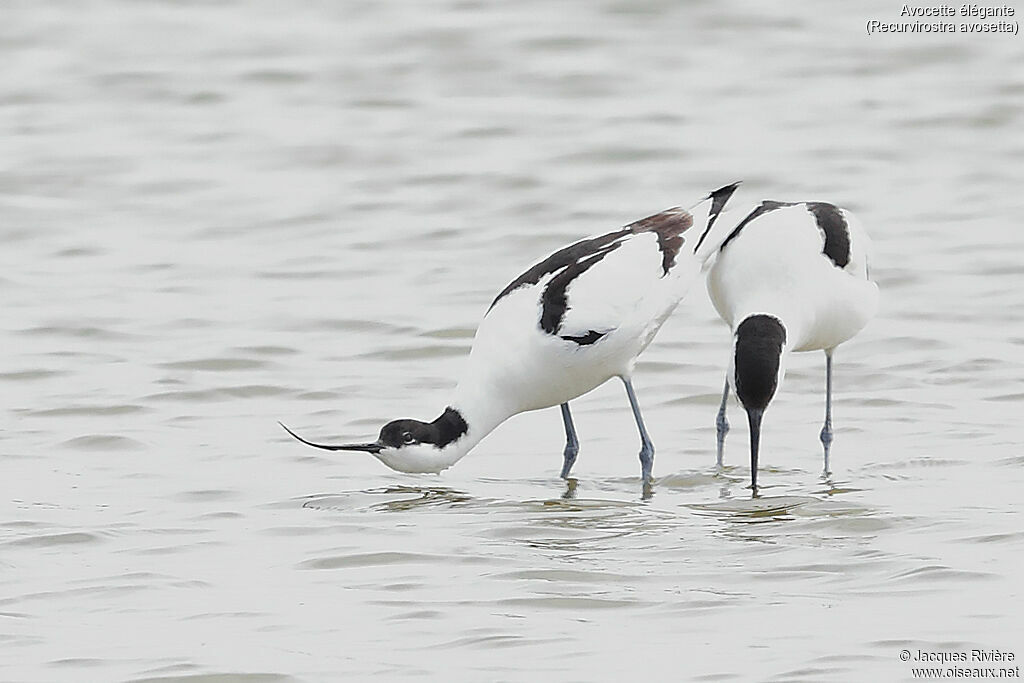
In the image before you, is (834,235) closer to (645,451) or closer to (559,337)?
(645,451)

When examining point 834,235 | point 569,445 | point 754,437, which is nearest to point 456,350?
point 569,445

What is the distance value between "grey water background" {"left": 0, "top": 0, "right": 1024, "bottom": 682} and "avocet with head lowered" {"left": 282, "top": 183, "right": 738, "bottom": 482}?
0.24 metres

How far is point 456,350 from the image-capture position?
10391 millimetres

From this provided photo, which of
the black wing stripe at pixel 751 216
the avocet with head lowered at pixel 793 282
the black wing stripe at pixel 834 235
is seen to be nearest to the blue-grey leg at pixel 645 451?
the avocet with head lowered at pixel 793 282

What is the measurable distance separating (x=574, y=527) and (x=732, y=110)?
9.03 m

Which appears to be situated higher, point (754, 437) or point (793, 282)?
point (793, 282)

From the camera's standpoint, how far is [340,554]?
672 cm

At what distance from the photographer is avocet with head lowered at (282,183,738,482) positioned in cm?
776

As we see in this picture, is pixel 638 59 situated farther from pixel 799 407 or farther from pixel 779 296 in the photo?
pixel 779 296

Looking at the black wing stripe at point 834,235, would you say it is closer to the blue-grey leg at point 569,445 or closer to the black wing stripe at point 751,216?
the black wing stripe at point 751,216

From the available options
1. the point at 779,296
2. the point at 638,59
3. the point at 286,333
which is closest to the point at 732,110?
the point at 638,59

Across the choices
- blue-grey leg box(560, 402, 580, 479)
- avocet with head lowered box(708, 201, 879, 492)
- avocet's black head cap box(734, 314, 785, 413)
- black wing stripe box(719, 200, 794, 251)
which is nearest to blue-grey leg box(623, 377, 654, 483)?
blue-grey leg box(560, 402, 580, 479)

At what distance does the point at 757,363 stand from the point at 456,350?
3.05 meters

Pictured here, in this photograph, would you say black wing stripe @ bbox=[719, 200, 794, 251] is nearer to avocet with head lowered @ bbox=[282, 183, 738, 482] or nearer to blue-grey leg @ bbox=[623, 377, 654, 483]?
avocet with head lowered @ bbox=[282, 183, 738, 482]
